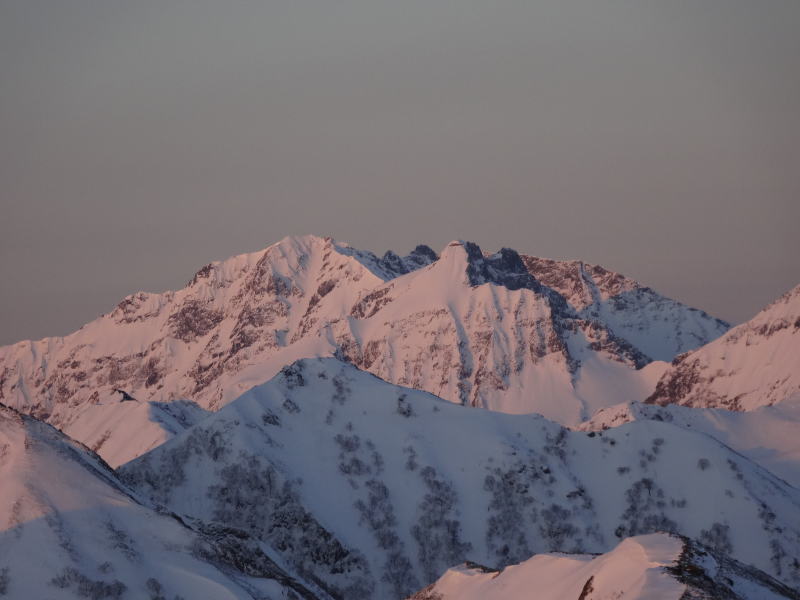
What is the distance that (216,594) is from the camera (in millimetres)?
133375

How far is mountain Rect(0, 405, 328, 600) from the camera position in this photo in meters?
130

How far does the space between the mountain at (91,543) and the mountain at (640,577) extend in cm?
2489

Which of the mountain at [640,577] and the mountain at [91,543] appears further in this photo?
the mountain at [91,543]

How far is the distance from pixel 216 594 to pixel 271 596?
820 centimetres

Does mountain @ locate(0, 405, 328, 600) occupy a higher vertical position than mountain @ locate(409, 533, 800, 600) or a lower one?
lower

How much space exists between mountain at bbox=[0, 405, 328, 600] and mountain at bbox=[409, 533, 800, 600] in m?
24.9

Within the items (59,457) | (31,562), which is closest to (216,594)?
(31,562)

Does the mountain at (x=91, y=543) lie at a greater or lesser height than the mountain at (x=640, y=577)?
lesser

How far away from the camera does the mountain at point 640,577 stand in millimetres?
97625

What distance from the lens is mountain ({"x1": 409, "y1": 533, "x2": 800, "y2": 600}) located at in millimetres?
97625

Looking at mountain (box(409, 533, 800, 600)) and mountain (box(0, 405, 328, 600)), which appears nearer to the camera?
mountain (box(409, 533, 800, 600))

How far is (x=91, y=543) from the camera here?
448 feet

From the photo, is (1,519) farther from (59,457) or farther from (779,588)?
(779,588)

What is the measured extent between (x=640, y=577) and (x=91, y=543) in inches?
2243
